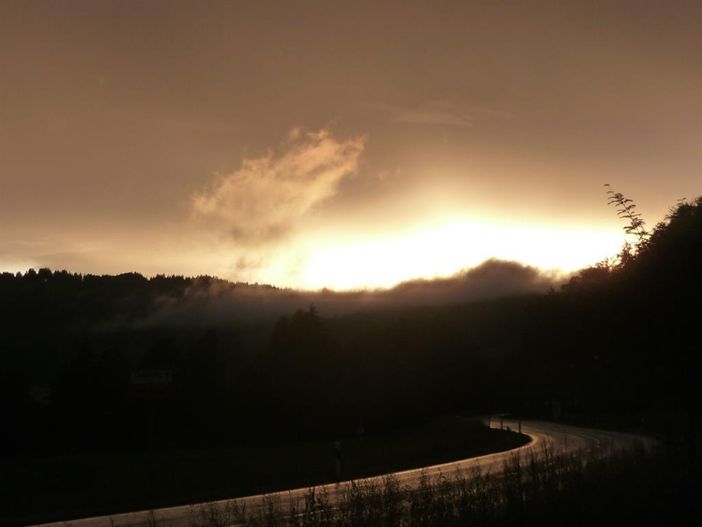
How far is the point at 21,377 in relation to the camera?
200 feet

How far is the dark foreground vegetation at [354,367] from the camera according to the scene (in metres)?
17.9

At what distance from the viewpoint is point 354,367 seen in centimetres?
7931

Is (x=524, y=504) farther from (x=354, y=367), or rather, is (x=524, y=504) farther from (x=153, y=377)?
(x=354, y=367)

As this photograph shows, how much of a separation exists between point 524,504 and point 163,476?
2048 centimetres

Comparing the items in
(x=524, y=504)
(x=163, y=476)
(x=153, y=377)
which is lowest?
(x=163, y=476)

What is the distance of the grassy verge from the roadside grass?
369 inches

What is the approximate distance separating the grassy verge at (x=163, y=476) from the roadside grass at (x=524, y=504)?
937 centimetres

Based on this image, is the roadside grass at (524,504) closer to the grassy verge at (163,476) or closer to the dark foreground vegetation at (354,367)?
the dark foreground vegetation at (354,367)

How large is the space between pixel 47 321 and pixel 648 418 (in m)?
115

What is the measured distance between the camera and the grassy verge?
21828 millimetres

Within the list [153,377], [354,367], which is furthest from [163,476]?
[354,367]

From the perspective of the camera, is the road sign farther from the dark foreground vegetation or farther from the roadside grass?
the roadside grass

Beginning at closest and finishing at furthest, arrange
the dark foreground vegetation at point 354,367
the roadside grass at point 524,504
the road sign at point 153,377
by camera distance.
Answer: the roadside grass at point 524,504 < the dark foreground vegetation at point 354,367 < the road sign at point 153,377

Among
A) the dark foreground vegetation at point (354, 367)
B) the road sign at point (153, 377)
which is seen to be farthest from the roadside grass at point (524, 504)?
the road sign at point (153, 377)
